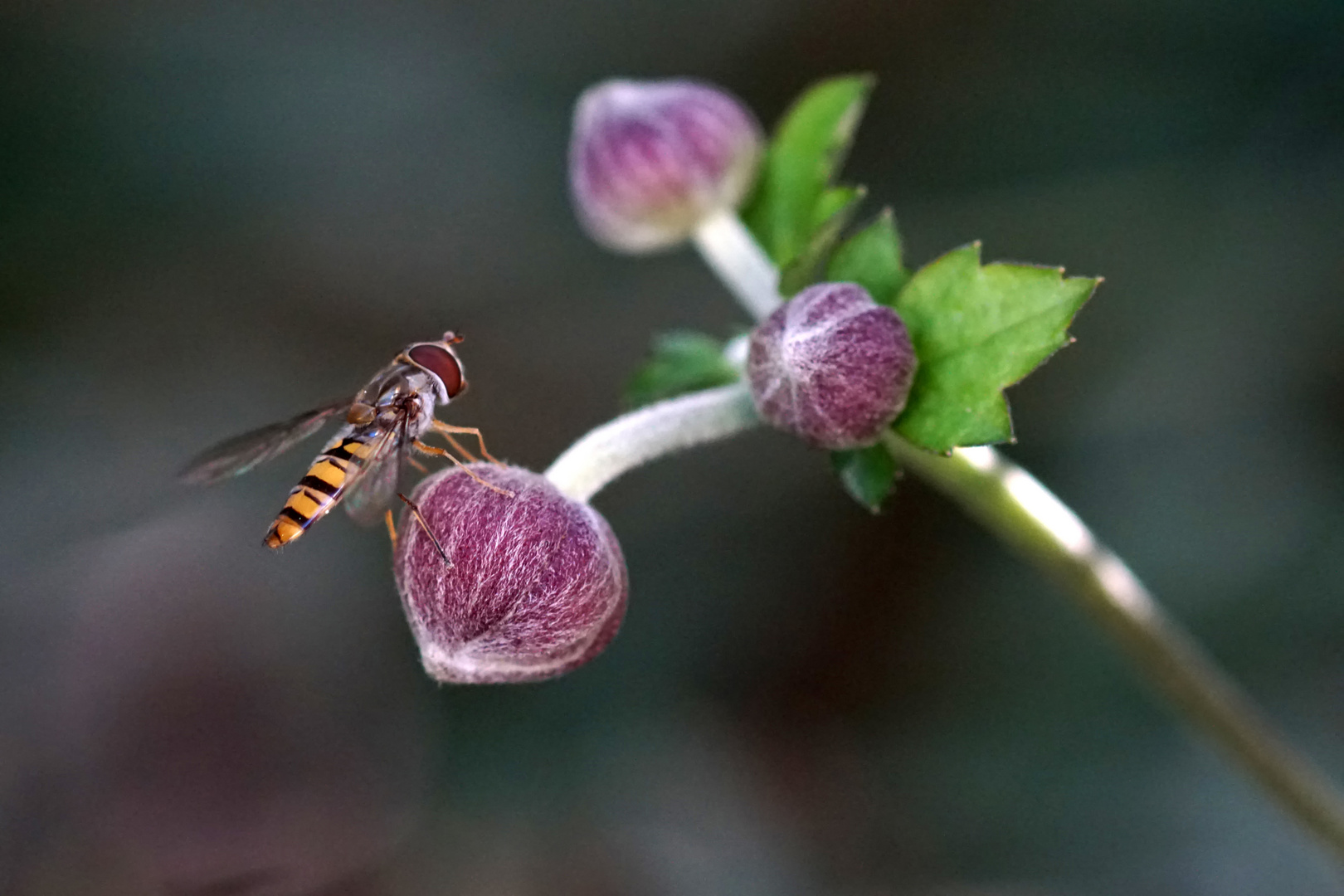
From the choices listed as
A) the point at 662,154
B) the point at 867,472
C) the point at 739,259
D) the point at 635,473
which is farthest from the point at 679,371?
the point at 635,473

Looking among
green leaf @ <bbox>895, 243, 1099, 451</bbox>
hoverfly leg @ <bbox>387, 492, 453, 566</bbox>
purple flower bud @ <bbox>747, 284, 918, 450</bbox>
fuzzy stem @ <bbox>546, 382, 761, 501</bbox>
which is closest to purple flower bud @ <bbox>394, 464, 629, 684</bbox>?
hoverfly leg @ <bbox>387, 492, 453, 566</bbox>

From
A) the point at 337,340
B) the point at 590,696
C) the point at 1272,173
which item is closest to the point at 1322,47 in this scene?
the point at 1272,173

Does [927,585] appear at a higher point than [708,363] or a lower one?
higher

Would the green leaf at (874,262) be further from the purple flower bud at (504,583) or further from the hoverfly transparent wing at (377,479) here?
the hoverfly transparent wing at (377,479)

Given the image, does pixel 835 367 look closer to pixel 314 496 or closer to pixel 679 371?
pixel 679 371

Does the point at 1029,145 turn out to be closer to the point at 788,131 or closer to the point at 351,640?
the point at 788,131
